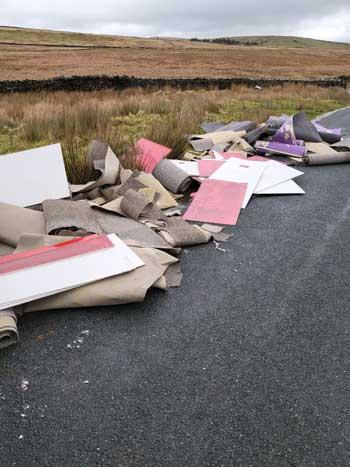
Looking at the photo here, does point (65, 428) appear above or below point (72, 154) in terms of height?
below

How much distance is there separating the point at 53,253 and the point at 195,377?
4.54 feet

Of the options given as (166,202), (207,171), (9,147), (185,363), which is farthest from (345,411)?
(9,147)

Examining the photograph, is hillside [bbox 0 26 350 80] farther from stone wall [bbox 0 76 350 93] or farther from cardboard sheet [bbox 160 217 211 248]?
cardboard sheet [bbox 160 217 211 248]

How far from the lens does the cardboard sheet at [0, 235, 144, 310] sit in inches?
104

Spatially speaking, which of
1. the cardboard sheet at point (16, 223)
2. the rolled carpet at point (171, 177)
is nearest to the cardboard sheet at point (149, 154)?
the rolled carpet at point (171, 177)

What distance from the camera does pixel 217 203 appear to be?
4.68m

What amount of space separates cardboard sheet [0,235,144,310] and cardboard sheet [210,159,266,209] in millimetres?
2319

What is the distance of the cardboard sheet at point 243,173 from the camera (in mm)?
5242

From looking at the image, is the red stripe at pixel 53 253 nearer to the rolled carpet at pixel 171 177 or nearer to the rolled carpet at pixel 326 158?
the rolled carpet at pixel 171 177

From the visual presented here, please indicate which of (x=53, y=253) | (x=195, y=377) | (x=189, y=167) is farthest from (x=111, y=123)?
(x=195, y=377)

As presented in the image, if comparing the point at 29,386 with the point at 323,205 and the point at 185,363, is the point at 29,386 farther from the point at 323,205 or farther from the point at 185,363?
the point at 323,205

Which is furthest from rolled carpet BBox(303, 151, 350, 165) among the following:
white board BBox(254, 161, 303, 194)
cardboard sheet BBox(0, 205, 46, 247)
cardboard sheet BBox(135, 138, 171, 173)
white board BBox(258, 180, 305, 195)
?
cardboard sheet BBox(0, 205, 46, 247)

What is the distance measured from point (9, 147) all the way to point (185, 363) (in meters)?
6.11

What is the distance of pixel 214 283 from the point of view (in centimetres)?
321
